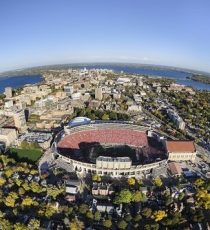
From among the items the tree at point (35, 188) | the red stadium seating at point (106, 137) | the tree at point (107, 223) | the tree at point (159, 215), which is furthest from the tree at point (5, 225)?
the red stadium seating at point (106, 137)

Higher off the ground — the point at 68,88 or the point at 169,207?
the point at 68,88

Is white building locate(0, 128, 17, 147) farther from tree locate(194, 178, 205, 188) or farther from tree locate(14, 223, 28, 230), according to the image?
tree locate(194, 178, 205, 188)

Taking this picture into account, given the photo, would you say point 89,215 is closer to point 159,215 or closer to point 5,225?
point 159,215

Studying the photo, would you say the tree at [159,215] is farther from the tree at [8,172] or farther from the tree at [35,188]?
the tree at [8,172]

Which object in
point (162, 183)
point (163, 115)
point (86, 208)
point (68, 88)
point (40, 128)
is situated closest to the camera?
point (86, 208)

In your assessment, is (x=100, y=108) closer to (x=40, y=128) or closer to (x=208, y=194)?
(x=40, y=128)

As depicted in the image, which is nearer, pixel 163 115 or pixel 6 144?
pixel 6 144

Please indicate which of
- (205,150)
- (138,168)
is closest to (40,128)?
(138,168)

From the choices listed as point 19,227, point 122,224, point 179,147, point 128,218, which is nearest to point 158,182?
point 128,218
